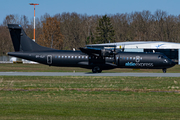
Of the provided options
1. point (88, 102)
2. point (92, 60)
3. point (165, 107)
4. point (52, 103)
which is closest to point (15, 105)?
point (52, 103)

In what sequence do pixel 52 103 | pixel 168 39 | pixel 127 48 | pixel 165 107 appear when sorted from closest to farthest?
1. pixel 165 107
2. pixel 52 103
3. pixel 127 48
4. pixel 168 39

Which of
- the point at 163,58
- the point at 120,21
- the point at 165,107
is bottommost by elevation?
the point at 165,107

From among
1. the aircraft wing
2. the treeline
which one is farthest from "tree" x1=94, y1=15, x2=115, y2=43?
the aircraft wing

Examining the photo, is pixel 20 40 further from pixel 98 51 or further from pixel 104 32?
pixel 104 32

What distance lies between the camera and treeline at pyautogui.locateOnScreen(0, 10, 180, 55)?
107125mm

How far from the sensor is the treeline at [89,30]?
107m

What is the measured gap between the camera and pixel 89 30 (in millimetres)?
122562

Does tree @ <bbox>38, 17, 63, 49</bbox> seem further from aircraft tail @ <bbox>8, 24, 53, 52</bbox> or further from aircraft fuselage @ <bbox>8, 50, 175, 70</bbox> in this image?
aircraft fuselage @ <bbox>8, 50, 175, 70</bbox>

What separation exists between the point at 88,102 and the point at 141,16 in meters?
118

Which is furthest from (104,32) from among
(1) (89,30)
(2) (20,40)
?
(2) (20,40)

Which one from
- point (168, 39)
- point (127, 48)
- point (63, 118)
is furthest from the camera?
point (168, 39)

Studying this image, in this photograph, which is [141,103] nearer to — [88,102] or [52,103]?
[88,102]

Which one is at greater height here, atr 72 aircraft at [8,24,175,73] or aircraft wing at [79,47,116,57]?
aircraft wing at [79,47,116,57]

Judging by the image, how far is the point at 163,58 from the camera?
3728 cm
